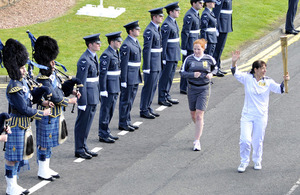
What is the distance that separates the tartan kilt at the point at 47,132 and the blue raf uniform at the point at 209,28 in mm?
5956

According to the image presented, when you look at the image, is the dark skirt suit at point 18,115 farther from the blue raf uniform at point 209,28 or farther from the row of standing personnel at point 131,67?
the blue raf uniform at point 209,28

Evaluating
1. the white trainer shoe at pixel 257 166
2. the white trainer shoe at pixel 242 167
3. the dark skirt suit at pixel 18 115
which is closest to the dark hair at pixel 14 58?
the dark skirt suit at pixel 18 115

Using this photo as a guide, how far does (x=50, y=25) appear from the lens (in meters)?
22.1

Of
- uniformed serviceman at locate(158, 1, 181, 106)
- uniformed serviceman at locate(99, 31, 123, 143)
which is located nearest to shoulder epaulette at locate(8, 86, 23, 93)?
uniformed serviceman at locate(99, 31, 123, 143)

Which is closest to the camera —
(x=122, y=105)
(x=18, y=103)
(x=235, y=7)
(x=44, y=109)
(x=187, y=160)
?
(x=18, y=103)

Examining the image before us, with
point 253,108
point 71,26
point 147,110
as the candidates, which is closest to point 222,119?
point 147,110

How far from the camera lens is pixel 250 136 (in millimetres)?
13414

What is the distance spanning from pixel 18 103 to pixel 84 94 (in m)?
1.85

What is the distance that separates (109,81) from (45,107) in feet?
6.70

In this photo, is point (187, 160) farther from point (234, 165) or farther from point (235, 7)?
point (235, 7)

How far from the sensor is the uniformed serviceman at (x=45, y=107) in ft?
42.7

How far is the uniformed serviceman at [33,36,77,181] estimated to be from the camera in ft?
42.7

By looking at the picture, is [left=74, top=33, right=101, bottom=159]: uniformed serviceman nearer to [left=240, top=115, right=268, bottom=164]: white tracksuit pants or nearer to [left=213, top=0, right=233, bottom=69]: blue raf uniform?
[left=240, top=115, right=268, bottom=164]: white tracksuit pants

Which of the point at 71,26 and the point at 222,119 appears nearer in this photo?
the point at 222,119
